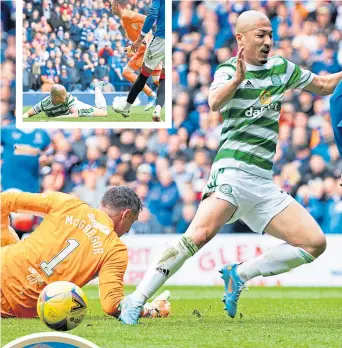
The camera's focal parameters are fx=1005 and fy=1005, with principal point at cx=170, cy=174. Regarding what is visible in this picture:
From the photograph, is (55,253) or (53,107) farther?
(53,107)

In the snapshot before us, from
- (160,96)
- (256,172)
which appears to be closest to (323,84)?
(256,172)

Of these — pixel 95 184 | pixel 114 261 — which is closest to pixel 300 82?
pixel 114 261

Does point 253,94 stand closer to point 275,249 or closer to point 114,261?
point 275,249

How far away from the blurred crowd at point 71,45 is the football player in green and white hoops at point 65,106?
0.18 meters

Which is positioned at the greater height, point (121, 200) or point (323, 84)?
point (323, 84)

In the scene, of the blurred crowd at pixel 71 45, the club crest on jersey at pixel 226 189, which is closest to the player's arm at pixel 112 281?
the club crest on jersey at pixel 226 189

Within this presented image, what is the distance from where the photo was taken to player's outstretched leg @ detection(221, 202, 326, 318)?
23.7 feet

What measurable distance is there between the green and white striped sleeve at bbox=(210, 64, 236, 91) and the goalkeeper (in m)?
1.26

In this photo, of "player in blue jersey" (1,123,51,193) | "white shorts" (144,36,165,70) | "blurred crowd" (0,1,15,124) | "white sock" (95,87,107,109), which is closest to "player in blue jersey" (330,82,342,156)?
"white shorts" (144,36,165,70)

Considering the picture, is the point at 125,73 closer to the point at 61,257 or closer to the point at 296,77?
the point at 296,77

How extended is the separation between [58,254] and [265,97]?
194 centimetres

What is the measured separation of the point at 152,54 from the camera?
13.0 metres

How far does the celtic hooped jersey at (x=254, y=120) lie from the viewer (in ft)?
23.9

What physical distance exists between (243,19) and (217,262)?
585 cm
